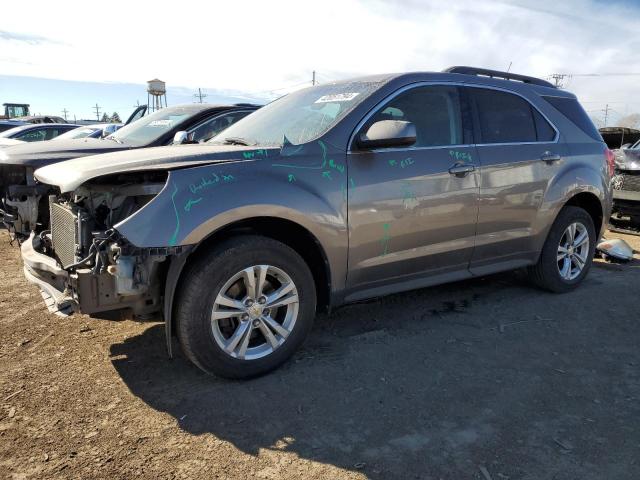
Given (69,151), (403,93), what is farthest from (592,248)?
(69,151)

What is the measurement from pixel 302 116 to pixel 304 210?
100 cm

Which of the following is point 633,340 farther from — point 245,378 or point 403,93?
point 245,378

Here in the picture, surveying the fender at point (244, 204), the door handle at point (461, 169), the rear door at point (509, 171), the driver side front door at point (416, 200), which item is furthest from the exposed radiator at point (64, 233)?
the rear door at point (509, 171)

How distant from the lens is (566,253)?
5.06 metres

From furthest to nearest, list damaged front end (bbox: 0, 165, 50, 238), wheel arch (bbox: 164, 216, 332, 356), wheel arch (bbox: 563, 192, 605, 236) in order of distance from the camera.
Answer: wheel arch (bbox: 563, 192, 605, 236)
damaged front end (bbox: 0, 165, 50, 238)
wheel arch (bbox: 164, 216, 332, 356)

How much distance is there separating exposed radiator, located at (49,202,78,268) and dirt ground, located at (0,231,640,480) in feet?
2.39

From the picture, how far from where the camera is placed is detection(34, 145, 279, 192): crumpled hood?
117 inches

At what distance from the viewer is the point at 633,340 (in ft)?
13.1

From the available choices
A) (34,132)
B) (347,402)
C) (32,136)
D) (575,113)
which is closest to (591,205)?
(575,113)

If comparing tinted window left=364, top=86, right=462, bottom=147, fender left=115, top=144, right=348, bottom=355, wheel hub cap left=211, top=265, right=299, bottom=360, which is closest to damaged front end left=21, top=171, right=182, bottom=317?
fender left=115, top=144, right=348, bottom=355

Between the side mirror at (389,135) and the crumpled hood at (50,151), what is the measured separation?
3393mm

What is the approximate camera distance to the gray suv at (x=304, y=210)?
115 inches

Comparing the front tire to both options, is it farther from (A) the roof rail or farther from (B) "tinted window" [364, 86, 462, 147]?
(A) the roof rail

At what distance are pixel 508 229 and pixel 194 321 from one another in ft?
9.11
